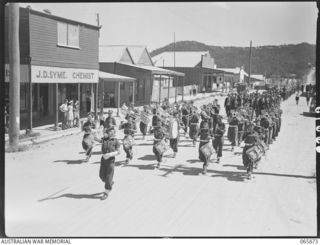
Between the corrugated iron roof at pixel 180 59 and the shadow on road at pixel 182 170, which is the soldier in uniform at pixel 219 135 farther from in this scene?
the corrugated iron roof at pixel 180 59

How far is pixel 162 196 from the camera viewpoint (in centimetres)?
968

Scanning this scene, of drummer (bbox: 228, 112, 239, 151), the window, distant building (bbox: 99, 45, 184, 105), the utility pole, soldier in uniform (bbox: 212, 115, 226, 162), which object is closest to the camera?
soldier in uniform (bbox: 212, 115, 226, 162)

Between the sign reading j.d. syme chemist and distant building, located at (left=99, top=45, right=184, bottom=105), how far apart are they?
7.74 meters

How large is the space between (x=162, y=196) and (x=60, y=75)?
12393 mm

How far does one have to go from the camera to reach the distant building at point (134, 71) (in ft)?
110

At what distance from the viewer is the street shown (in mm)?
7895

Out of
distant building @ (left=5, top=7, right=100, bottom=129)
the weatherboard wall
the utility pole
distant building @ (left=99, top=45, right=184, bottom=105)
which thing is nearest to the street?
the utility pole

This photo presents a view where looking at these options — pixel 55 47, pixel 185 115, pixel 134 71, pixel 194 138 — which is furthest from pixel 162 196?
pixel 134 71

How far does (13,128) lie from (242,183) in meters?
8.17

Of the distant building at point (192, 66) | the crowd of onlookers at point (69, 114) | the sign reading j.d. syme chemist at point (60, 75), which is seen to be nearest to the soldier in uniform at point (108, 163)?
the sign reading j.d. syme chemist at point (60, 75)

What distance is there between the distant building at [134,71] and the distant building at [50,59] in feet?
24.8

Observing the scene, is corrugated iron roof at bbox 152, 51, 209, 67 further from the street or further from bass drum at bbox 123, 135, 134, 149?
bass drum at bbox 123, 135, 134, 149

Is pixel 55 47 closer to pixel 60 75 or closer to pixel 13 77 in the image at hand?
pixel 60 75

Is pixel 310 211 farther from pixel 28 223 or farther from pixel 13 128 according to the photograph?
pixel 13 128
